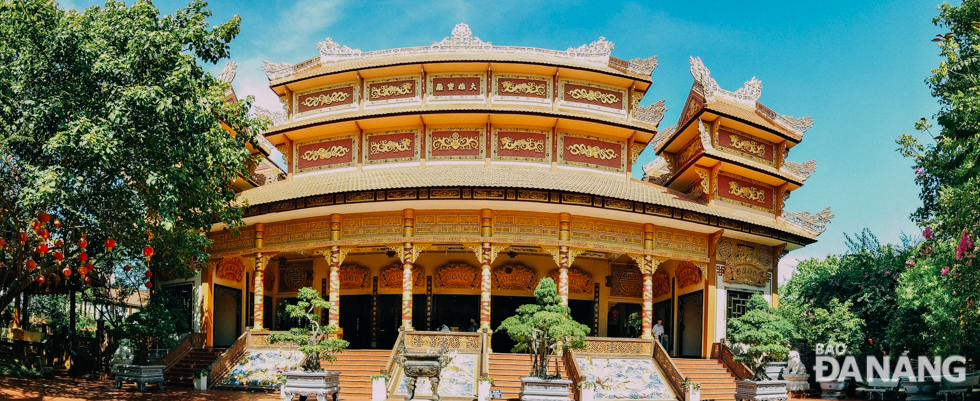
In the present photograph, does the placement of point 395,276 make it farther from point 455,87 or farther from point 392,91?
point 455,87

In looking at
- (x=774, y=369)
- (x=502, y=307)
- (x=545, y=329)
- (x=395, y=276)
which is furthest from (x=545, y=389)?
(x=395, y=276)

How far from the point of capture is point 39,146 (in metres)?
14.8

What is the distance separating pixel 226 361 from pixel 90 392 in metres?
3.29

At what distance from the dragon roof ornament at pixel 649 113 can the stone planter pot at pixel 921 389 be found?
9663mm

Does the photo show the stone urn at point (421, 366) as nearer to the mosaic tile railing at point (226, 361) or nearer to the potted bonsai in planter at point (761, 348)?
the mosaic tile railing at point (226, 361)

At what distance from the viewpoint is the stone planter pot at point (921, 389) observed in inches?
733

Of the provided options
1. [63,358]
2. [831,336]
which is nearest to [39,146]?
[63,358]

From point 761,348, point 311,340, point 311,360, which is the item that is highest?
point 311,340

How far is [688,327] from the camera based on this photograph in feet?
78.6

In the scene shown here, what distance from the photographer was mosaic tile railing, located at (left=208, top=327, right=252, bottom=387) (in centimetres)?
1866

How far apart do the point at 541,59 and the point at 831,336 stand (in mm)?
11377

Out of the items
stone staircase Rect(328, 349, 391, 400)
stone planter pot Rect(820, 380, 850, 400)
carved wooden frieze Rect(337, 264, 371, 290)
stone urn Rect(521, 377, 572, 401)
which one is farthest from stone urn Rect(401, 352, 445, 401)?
stone planter pot Rect(820, 380, 850, 400)

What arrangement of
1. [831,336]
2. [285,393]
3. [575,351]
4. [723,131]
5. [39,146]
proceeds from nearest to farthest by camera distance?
[39,146], [285,393], [575,351], [831,336], [723,131]

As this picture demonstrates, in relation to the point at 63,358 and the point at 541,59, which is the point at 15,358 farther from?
the point at 541,59
